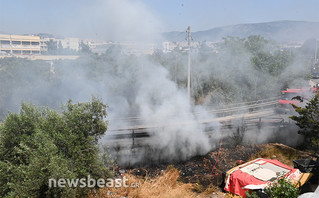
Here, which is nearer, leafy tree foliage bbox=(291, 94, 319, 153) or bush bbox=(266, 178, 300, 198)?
bush bbox=(266, 178, 300, 198)

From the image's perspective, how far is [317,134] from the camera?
835 cm

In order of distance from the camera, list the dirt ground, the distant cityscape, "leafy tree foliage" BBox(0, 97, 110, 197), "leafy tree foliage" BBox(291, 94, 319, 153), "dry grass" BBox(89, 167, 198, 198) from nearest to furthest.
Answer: "leafy tree foliage" BBox(0, 97, 110, 197), "dry grass" BBox(89, 167, 198, 198), the dirt ground, "leafy tree foliage" BBox(291, 94, 319, 153), the distant cityscape

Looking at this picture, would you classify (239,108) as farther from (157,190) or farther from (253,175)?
(157,190)

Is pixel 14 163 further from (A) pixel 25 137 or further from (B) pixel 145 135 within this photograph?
(B) pixel 145 135

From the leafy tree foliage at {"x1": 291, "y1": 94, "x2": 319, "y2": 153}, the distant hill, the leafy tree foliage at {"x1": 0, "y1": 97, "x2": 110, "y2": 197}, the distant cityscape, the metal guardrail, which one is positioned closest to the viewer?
the leafy tree foliage at {"x1": 0, "y1": 97, "x2": 110, "y2": 197}

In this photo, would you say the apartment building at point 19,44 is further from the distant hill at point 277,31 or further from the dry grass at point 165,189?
the dry grass at point 165,189

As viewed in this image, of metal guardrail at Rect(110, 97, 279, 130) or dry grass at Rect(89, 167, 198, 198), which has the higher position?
metal guardrail at Rect(110, 97, 279, 130)

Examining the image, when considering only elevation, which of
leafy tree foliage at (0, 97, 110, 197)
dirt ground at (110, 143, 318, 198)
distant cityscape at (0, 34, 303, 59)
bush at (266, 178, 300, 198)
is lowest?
dirt ground at (110, 143, 318, 198)

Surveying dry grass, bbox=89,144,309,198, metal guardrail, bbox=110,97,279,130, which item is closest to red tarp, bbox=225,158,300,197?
dry grass, bbox=89,144,309,198

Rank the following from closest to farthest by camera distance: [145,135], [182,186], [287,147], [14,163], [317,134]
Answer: [14,163] → [182,186] → [317,134] → [287,147] → [145,135]

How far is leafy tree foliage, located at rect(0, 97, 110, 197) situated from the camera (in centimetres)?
439

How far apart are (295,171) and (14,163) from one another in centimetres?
663

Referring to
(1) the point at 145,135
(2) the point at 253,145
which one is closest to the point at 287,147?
(2) the point at 253,145

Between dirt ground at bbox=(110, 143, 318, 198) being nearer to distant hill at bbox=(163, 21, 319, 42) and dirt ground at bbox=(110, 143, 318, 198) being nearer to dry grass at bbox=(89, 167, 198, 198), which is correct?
dry grass at bbox=(89, 167, 198, 198)
